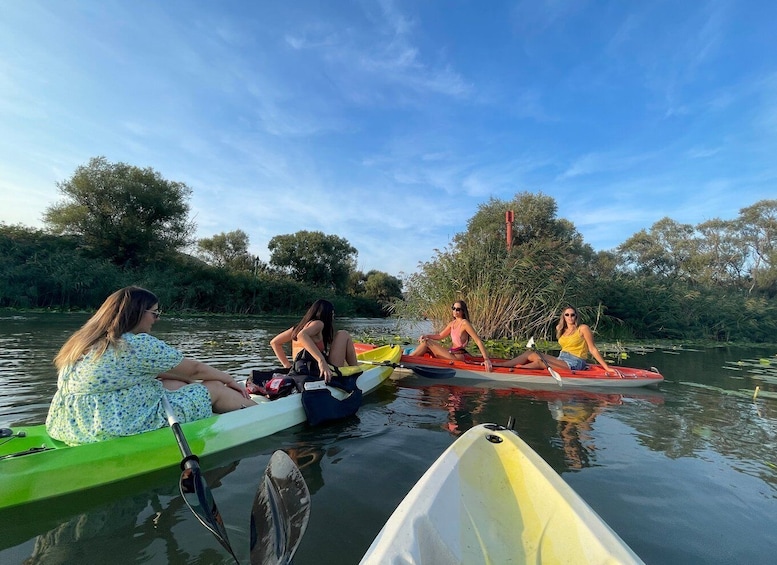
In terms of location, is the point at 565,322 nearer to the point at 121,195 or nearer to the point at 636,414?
the point at 636,414

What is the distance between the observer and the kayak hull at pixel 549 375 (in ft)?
23.2

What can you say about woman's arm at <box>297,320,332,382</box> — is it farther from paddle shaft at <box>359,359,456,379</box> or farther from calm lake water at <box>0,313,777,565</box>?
paddle shaft at <box>359,359,456,379</box>

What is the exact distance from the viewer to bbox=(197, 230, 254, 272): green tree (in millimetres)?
37562

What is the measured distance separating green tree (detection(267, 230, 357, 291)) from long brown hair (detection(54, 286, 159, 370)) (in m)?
36.1

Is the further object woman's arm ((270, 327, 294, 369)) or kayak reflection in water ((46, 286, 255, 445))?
woman's arm ((270, 327, 294, 369))

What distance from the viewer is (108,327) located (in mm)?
2900

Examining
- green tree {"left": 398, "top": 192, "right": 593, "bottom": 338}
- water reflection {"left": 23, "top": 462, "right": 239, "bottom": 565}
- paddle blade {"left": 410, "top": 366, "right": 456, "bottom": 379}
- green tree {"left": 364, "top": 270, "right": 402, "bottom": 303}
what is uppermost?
green tree {"left": 364, "top": 270, "right": 402, "bottom": 303}

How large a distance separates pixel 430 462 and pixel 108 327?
2693mm

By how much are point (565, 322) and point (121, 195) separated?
27263mm

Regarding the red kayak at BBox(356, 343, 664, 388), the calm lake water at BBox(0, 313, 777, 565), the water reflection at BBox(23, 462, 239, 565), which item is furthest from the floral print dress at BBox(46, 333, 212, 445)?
the red kayak at BBox(356, 343, 664, 388)

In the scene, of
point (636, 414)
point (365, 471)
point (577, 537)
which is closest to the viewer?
point (577, 537)

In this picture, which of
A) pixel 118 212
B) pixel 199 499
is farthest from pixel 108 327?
pixel 118 212

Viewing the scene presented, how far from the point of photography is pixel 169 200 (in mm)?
27703

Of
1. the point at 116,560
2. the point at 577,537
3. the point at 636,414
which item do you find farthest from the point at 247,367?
the point at 577,537
